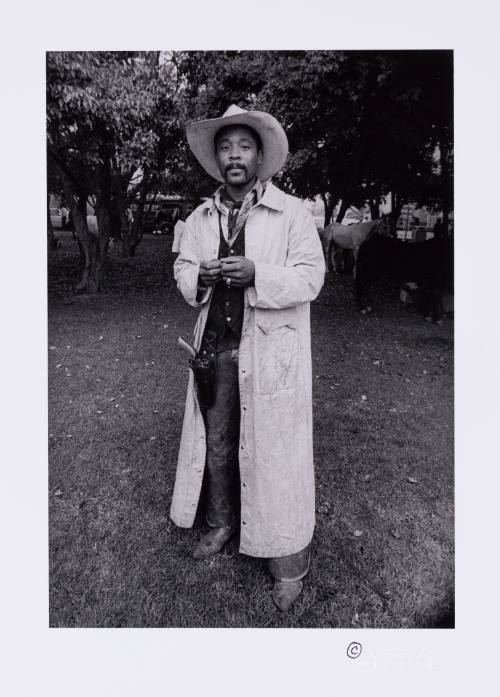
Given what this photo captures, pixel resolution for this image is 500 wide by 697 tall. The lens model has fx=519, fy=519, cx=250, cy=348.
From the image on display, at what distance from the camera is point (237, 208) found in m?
2.71

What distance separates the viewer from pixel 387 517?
11.7 ft

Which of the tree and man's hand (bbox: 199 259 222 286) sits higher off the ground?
the tree

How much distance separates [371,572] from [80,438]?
272 cm

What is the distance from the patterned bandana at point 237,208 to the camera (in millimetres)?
2658

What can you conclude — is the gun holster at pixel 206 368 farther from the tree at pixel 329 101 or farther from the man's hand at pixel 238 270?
the tree at pixel 329 101

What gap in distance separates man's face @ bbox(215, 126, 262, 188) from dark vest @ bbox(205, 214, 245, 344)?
0.85 ft

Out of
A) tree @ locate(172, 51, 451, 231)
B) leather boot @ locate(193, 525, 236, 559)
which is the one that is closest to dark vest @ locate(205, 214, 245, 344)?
leather boot @ locate(193, 525, 236, 559)

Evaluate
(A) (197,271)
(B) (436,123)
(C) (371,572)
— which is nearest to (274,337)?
(A) (197,271)

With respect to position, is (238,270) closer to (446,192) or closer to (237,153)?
(237,153)

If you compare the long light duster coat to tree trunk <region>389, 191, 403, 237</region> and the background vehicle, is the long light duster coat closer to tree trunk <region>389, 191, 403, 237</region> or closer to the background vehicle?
tree trunk <region>389, 191, 403, 237</region>

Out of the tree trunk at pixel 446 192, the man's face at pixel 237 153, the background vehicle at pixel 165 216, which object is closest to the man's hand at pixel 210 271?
the man's face at pixel 237 153

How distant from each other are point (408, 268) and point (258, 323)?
631 cm

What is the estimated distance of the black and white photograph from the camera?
8.71ft

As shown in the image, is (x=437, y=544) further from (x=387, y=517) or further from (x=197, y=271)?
(x=197, y=271)
